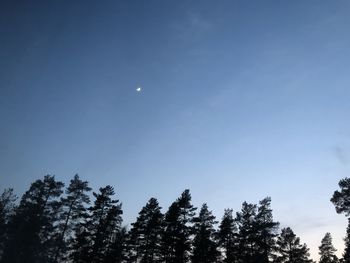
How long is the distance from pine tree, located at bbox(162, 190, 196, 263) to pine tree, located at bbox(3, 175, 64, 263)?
21.0 metres

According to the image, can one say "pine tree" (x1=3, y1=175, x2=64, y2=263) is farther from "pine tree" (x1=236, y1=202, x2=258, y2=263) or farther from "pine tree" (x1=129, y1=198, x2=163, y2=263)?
"pine tree" (x1=236, y1=202, x2=258, y2=263)

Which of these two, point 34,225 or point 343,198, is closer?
point 343,198

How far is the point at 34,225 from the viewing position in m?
49.8

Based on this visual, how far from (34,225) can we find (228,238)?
102 ft

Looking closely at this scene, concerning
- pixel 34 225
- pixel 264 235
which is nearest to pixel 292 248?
pixel 264 235

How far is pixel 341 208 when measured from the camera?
35750 millimetres

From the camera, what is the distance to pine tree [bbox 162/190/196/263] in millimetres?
37406

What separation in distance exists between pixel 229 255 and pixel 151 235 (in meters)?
11.6

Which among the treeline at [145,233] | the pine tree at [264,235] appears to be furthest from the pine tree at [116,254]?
the pine tree at [264,235]

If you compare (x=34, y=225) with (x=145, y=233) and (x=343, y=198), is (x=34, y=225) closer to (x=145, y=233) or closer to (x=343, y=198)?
(x=145, y=233)

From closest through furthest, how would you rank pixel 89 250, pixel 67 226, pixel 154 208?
pixel 89 250
pixel 154 208
pixel 67 226

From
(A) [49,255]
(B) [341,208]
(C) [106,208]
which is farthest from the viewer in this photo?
(A) [49,255]

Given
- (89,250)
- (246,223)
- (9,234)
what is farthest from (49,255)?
(246,223)

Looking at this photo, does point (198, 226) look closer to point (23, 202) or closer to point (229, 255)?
point (229, 255)
